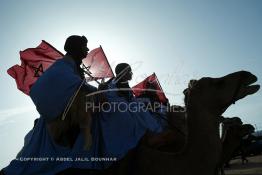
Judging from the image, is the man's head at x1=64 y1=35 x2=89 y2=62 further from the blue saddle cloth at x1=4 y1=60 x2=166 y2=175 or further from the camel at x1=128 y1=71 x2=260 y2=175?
the camel at x1=128 y1=71 x2=260 y2=175

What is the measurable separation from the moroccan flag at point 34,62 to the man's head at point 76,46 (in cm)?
361

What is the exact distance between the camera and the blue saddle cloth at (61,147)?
5434 millimetres

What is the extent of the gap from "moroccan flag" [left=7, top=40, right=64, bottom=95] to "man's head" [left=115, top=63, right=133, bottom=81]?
217 cm

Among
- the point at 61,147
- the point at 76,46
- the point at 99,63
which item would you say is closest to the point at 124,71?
the point at 76,46

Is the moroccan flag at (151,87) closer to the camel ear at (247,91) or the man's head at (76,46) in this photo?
the man's head at (76,46)

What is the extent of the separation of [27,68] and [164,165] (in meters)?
5.93

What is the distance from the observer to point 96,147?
5.63 metres

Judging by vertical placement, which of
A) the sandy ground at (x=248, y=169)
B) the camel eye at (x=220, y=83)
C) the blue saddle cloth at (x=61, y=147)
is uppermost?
the camel eye at (x=220, y=83)

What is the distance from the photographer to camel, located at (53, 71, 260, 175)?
529 cm

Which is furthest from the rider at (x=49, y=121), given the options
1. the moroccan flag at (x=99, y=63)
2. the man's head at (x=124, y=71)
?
the moroccan flag at (x=99, y=63)

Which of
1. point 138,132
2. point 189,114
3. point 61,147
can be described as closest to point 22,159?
point 61,147

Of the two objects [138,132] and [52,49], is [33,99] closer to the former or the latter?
[138,132]

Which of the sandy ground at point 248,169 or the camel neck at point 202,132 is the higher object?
the camel neck at point 202,132

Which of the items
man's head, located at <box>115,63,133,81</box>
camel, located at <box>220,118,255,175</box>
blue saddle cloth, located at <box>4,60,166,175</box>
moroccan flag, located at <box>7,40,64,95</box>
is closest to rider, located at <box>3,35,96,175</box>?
blue saddle cloth, located at <box>4,60,166,175</box>
